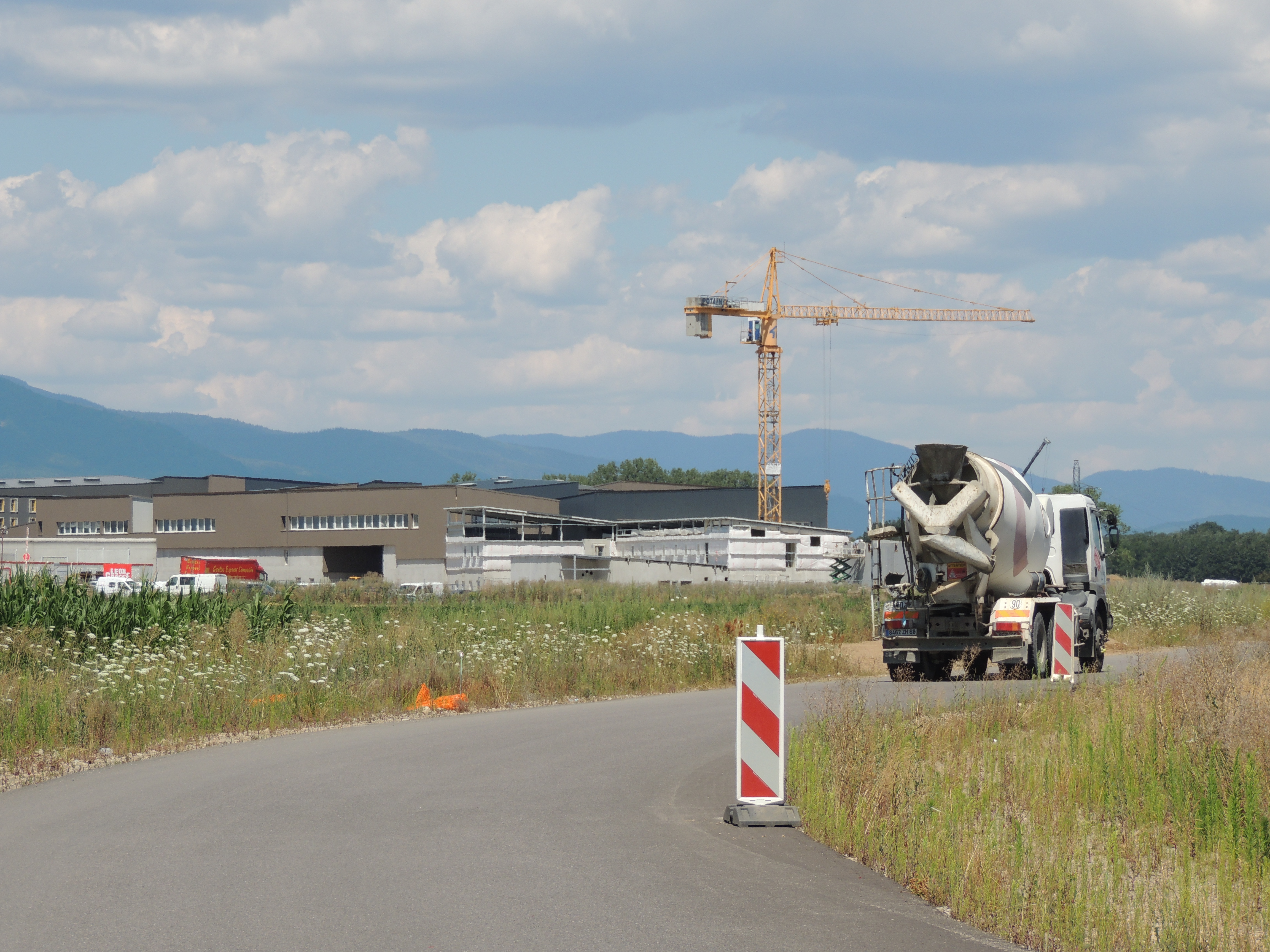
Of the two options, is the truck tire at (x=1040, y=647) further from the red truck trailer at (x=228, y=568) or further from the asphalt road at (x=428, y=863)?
the red truck trailer at (x=228, y=568)

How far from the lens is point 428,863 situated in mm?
8047

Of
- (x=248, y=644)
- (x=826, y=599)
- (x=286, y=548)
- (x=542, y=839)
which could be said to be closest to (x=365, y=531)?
(x=286, y=548)

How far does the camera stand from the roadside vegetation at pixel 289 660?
1482 centimetres

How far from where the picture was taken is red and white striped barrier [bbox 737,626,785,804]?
9.61 meters

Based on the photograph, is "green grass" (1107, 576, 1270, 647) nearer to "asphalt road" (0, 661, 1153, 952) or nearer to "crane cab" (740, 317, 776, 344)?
"asphalt road" (0, 661, 1153, 952)

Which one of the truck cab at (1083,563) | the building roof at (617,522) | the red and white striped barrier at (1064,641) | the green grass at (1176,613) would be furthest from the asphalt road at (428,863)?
the building roof at (617,522)

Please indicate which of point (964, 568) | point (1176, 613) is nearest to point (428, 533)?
point (1176, 613)

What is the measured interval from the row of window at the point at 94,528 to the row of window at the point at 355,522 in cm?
1661

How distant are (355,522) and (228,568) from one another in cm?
1174

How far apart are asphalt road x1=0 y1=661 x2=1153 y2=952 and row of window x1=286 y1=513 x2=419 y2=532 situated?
8310cm

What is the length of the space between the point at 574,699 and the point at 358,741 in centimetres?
629

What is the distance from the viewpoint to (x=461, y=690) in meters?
19.2

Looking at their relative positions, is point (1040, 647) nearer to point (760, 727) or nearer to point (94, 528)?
point (760, 727)

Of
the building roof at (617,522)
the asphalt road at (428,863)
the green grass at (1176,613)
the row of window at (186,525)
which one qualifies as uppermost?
the building roof at (617,522)
